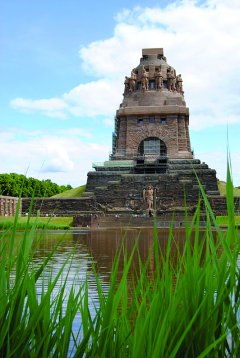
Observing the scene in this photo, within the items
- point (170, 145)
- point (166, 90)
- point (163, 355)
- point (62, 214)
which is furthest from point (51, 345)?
point (166, 90)

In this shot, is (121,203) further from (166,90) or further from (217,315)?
(217,315)

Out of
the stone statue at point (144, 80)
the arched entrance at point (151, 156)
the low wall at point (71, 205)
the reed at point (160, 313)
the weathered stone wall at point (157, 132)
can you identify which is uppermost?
the stone statue at point (144, 80)

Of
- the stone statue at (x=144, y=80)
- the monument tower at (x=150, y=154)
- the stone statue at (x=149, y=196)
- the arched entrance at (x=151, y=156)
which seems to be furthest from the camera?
the stone statue at (x=144, y=80)

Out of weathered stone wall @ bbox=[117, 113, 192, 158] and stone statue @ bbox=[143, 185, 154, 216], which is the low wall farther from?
weathered stone wall @ bbox=[117, 113, 192, 158]

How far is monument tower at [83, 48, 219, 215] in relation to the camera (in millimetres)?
52000

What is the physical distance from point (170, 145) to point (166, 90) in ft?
27.6

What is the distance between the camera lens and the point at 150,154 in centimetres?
6309

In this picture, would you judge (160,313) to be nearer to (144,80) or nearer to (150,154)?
(150,154)

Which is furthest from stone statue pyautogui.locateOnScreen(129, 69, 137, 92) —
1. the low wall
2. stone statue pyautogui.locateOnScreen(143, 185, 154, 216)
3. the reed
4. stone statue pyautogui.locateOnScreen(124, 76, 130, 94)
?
the reed

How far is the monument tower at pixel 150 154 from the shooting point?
52000mm

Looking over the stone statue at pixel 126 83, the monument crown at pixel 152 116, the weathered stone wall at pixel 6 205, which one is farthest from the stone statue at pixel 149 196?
the stone statue at pixel 126 83

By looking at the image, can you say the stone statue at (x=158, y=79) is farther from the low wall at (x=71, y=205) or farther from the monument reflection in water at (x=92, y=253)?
the monument reflection in water at (x=92, y=253)

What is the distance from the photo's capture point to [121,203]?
5222 cm

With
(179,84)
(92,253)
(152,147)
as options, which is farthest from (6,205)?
(92,253)
